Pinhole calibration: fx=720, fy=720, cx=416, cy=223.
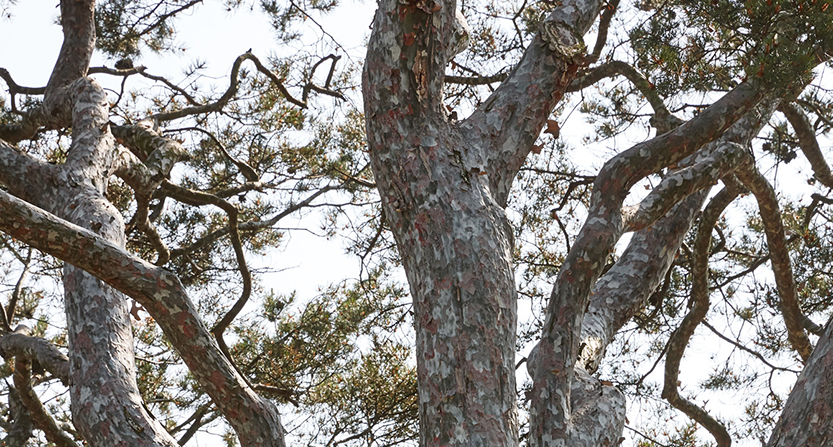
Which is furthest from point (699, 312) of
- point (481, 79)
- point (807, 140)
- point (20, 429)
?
point (20, 429)

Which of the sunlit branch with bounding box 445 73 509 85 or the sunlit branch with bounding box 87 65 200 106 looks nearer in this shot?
the sunlit branch with bounding box 445 73 509 85

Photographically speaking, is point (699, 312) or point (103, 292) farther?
point (699, 312)

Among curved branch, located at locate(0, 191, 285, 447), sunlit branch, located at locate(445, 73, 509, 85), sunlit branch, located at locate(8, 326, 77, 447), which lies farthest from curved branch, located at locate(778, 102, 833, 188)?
sunlit branch, located at locate(8, 326, 77, 447)

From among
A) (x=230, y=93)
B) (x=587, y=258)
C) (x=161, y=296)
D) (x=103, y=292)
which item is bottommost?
(x=161, y=296)

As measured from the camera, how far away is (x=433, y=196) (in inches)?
54.3

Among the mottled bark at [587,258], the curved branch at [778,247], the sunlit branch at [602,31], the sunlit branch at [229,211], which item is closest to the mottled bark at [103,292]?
the sunlit branch at [229,211]

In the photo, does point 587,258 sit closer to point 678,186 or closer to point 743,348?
point 678,186

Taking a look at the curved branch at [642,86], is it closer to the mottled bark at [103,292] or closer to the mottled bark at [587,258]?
the mottled bark at [587,258]

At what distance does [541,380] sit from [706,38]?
128 centimetres

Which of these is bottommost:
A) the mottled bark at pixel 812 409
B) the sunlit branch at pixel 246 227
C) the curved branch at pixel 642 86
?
the mottled bark at pixel 812 409

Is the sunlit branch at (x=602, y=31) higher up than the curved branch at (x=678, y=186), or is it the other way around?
the sunlit branch at (x=602, y=31)

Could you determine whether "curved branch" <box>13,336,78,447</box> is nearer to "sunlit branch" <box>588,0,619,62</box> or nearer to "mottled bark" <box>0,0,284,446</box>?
"mottled bark" <box>0,0,284,446</box>

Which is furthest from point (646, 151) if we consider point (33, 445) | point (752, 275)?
point (33, 445)

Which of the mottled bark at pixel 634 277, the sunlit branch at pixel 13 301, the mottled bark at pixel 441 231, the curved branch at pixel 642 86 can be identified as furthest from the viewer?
the sunlit branch at pixel 13 301
